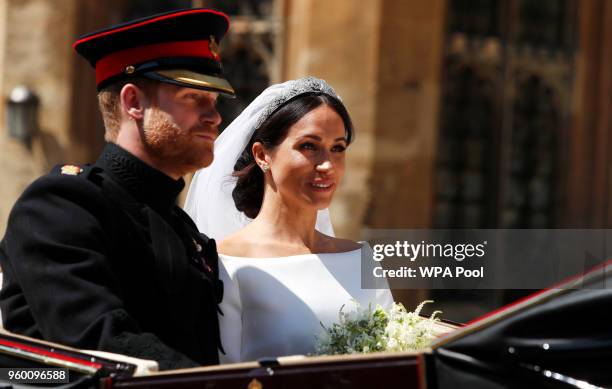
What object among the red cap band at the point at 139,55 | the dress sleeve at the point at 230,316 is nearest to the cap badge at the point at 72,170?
the red cap band at the point at 139,55

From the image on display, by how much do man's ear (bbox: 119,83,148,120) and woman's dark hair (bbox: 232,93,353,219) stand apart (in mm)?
729

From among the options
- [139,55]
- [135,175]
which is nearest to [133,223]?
[135,175]

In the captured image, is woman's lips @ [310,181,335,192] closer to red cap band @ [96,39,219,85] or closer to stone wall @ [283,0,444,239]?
red cap band @ [96,39,219,85]

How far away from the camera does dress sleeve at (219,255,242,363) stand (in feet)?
8.90

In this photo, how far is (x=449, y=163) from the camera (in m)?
8.77

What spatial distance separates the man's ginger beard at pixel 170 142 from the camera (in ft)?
7.73

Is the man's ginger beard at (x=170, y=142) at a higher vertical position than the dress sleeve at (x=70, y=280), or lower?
higher

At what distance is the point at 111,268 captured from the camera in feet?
7.14

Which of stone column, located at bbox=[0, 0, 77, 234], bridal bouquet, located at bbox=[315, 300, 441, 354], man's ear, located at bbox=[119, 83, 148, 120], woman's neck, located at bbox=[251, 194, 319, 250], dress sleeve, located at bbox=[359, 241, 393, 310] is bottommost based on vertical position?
bridal bouquet, located at bbox=[315, 300, 441, 354]

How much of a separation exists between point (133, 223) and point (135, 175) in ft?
0.46

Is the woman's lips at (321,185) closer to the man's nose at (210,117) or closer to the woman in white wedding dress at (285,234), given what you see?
the woman in white wedding dress at (285,234)

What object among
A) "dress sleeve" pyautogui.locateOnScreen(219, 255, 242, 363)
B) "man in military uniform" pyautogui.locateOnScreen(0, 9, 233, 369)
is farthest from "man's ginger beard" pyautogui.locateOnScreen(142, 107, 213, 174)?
"dress sleeve" pyautogui.locateOnScreen(219, 255, 242, 363)

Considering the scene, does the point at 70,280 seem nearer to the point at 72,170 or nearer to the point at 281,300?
the point at 72,170

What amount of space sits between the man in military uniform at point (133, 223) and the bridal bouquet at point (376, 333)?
1.07 feet
